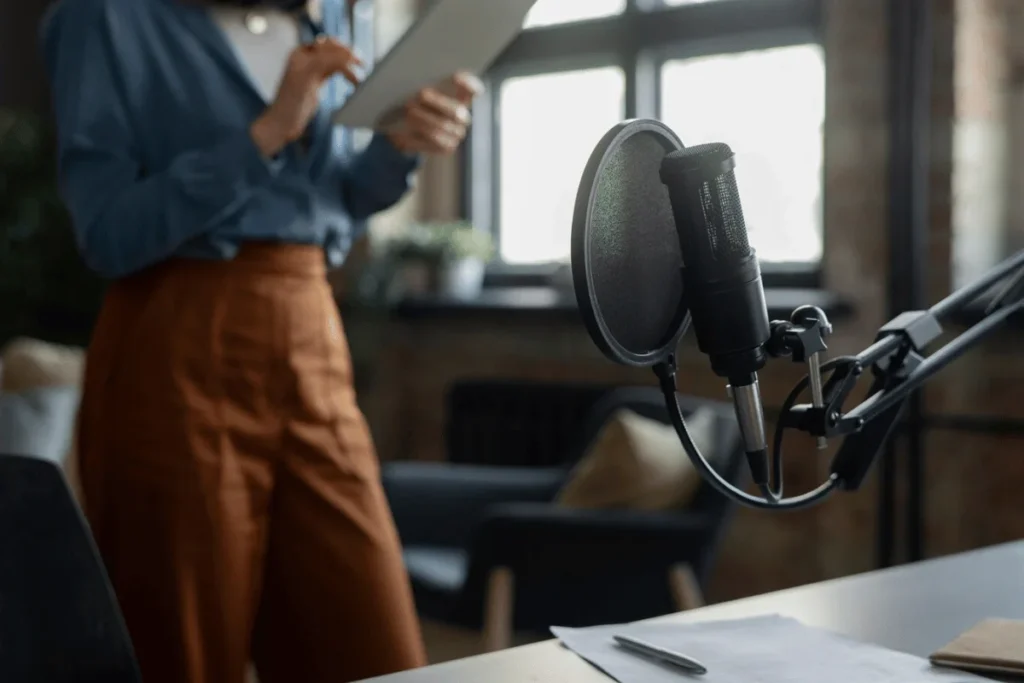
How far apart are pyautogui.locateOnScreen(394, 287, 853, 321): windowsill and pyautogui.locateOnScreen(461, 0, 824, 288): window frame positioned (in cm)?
6

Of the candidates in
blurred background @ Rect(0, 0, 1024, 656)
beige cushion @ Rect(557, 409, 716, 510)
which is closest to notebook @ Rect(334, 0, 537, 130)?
blurred background @ Rect(0, 0, 1024, 656)

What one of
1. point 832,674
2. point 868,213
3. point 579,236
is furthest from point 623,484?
point 579,236

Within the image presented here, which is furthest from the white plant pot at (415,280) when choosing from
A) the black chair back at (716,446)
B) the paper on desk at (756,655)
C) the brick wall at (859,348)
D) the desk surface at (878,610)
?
the paper on desk at (756,655)

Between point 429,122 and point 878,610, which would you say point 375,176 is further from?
point 878,610

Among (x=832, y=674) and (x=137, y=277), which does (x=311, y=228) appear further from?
(x=832, y=674)

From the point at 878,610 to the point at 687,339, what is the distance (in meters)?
2.71

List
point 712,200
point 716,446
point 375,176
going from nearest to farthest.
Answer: point 712,200 → point 375,176 → point 716,446

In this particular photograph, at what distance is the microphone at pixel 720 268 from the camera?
28.0 inches

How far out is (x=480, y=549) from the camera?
2.63m

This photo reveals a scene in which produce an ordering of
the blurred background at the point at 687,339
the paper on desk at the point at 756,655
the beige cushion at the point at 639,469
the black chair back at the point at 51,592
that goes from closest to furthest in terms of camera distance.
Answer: the paper on desk at the point at 756,655 → the black chair back at the point at 51,592 → the beige cushion at the point at 639,469 → the blurred background at the point at 687,339

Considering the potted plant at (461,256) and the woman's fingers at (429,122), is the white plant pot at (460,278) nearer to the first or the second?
the potted plant at (461,256)

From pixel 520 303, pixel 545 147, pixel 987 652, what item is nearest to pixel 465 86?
pixel 987 652

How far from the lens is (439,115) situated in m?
1.51

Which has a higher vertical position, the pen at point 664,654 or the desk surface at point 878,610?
the pen at point 664,654
